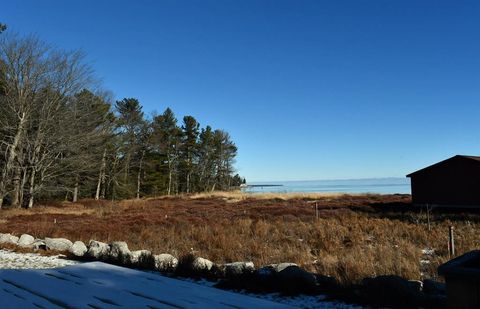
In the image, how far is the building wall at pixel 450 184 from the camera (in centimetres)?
2523

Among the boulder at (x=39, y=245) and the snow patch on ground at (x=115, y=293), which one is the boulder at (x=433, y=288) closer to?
the snow patch on ground at (x=115, y=293)

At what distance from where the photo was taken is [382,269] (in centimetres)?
670

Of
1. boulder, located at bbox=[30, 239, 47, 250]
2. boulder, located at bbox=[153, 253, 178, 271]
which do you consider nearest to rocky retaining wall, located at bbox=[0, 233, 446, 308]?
boulder, located at bbox=[153, 253, 178, 271]

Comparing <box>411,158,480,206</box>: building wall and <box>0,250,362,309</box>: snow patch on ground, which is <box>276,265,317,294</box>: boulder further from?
<box>411,158,480,206</box>: building wall

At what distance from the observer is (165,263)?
7.35 m

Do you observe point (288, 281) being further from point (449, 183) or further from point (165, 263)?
point (449, 183)

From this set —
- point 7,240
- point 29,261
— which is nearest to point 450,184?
point 7,240

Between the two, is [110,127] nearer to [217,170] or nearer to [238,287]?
[217,170]

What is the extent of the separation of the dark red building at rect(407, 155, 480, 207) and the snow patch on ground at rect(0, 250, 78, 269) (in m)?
24.1

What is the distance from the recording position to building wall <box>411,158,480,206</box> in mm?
25234

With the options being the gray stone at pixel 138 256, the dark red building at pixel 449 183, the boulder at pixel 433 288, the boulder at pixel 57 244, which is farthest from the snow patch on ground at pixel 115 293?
the dark red building at pixel 449 183

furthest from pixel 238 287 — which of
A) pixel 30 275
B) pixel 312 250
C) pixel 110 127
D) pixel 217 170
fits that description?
pixel 217 170

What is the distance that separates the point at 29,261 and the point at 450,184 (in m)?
25.4

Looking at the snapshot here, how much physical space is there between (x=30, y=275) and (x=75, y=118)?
25.6m
